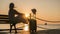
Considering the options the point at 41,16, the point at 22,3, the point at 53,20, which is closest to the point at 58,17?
the point at 53,20

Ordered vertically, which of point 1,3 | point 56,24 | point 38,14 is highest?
point 1,3

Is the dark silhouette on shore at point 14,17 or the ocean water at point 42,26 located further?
the ocean water at point 42,26

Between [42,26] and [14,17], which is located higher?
[14,17]

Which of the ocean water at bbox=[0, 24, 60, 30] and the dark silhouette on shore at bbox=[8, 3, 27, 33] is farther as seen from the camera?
the ocean water at bbox=[0, 24, 60, 30]

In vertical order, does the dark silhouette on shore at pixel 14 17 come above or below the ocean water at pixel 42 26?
above

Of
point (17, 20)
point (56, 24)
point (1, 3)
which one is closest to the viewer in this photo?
point (17, 20)

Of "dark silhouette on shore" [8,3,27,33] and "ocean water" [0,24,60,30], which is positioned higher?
"dark silhouette on shore" [8,3,27,33]

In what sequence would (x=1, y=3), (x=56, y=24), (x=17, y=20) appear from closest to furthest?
(x=17, y=20) < (x=1, y=3) < (x=56, y=24)

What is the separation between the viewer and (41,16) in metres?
8.73

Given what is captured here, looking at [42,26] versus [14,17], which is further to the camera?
[42,26]

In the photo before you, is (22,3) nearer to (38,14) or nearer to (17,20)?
(38,14)

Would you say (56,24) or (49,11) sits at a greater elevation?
(49,11)

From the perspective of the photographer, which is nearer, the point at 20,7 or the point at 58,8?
the point at 20,7

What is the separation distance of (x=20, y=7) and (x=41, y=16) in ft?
4.17
